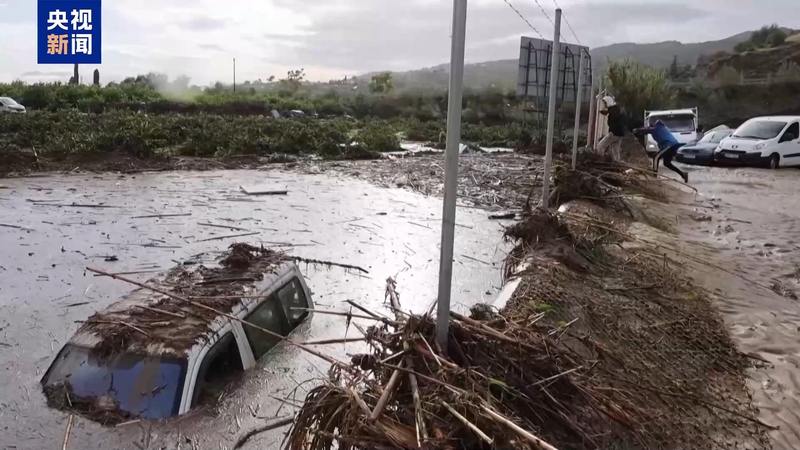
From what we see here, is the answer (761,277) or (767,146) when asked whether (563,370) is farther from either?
(767,146)

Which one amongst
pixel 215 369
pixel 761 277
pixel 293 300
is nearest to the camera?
pixel 215 369

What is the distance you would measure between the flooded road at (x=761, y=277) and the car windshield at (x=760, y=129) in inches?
268

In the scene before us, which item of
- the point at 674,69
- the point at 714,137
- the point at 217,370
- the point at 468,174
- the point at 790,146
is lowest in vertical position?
the point at 217,370

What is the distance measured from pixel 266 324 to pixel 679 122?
85.5ft

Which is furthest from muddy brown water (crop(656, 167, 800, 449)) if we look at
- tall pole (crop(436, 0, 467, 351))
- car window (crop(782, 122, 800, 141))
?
car window (crop(782, 122, 800, 141))

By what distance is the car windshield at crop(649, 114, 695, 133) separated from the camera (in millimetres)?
27000

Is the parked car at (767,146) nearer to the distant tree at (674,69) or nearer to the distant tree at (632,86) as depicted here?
the distant tree at (632,86)

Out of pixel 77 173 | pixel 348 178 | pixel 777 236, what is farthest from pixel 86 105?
pixel 777 236

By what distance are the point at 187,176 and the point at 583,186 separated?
40.1 ft

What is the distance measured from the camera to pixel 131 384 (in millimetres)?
4449

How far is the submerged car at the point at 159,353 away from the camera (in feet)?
14.6

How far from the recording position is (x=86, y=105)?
4031 centimetres

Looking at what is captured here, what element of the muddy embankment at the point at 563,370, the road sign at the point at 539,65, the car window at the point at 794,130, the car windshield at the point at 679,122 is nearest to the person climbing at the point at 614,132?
the road sign at the point at 539,65

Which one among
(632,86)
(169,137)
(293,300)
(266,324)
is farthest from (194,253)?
(632,86)
